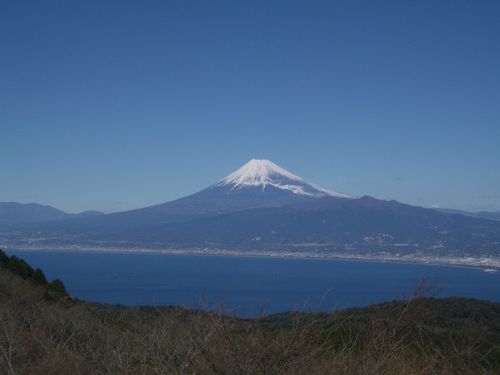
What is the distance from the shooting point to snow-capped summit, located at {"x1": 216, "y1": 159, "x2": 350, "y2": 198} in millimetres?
177750

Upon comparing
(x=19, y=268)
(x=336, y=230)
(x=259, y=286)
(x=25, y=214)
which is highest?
(x=25, y=214)

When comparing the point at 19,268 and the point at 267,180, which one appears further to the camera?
the point at 267,180

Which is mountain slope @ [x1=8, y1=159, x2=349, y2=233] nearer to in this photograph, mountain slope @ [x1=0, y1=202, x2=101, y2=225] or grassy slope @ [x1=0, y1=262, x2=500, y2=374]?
mountain slope @ [x1=0, y1=202, x2=101, y2=225]

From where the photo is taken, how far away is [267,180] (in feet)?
598

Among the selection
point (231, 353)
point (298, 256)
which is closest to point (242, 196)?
point (298, 256)

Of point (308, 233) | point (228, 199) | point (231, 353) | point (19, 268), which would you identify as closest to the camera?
point (231, 353)

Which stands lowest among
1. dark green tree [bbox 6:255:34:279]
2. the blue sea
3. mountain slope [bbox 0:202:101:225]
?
the blue sea

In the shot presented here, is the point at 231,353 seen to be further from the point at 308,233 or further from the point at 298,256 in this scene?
the point at 308,233

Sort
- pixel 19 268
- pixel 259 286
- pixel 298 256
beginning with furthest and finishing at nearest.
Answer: pixel 298 256, pixel 259 286, pixel 19 268

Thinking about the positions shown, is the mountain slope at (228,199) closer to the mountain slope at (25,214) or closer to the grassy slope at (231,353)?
the mountain slope at (25,214)

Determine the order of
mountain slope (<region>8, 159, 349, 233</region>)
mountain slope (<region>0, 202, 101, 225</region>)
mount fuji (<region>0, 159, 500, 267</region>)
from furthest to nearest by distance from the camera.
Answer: mountain slope (<region>0, 202, 101, 225</region>) → mountain slope (<region>8, 159, 349, 233</region>) → mount fuji (<region>0, 159, 500, 267</region>)

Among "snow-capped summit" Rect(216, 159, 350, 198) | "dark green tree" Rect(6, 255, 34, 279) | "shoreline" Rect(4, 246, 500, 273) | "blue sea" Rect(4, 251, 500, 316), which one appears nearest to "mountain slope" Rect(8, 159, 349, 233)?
"snow-capped summit" Rect(216, 159, 350, 198)

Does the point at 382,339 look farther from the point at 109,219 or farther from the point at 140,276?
the point at 109,219

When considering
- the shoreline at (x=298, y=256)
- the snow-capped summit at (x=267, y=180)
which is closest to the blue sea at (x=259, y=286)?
the shoreline at (x=298, y=256)
